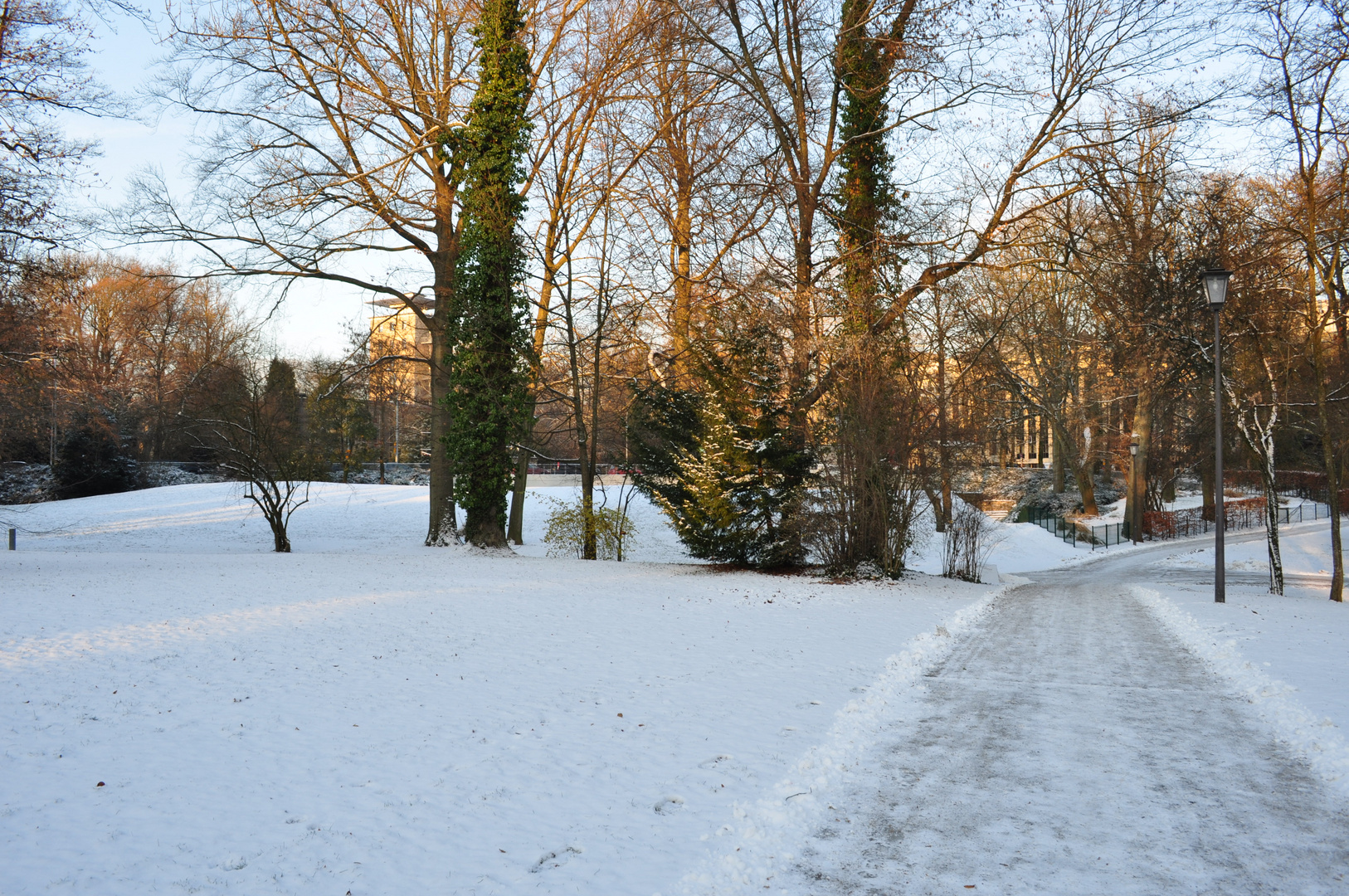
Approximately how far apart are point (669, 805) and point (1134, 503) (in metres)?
36.5

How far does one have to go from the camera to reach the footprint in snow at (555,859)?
4.03 meters

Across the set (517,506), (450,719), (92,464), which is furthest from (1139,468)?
(92,464)

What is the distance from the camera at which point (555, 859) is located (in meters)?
4.13

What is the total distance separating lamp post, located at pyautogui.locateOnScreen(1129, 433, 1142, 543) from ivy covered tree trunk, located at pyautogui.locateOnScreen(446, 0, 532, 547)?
26.3 m

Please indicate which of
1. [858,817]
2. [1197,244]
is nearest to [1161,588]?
[1197,244]

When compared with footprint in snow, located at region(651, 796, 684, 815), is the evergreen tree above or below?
above

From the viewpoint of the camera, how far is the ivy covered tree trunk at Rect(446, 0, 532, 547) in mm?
19453

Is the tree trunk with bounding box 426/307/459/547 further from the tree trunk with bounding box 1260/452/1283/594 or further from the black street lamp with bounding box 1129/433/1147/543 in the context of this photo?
the black street lamp with bounding box 1129/433/1147/543

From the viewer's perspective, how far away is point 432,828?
14.4 ft

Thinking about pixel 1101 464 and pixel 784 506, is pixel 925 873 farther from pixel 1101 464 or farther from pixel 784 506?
pixel 1101 464

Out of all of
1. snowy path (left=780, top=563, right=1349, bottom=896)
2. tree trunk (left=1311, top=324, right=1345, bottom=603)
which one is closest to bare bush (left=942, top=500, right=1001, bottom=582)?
tree trunk (left=1311, top=324, right=1345, bottom=603)

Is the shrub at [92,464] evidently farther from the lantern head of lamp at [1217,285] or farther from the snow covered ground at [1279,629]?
the snow covered ground at [1279,629]

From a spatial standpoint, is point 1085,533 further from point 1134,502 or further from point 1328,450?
point 1328,450

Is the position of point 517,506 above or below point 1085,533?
above
